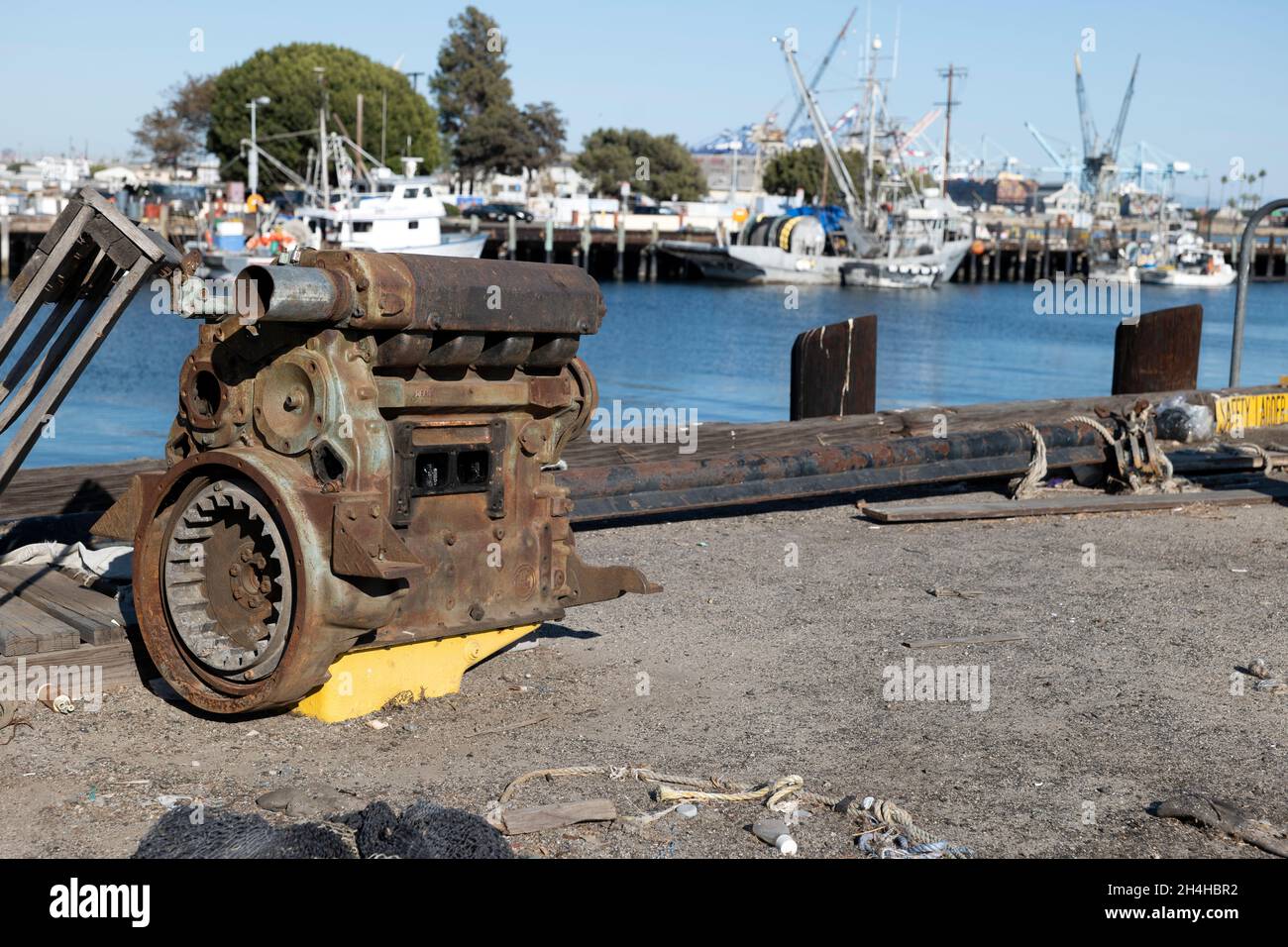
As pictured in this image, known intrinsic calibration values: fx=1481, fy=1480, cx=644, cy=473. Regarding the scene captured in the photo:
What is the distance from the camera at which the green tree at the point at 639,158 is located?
11931 cm

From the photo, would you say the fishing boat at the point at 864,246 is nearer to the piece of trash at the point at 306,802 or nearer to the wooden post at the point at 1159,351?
the wooden post at the point at 1159,351

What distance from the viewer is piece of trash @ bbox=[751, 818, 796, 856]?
4629mm

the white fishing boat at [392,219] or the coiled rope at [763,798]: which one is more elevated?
the white fishing boat at [392,219]

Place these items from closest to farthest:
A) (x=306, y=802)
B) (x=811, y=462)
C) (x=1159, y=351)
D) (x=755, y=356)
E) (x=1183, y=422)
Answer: (x=306, y=802)
(x=811, y=462)
(x=1183, y=422)
(x=1159, y=351)
(x=755, y=356)

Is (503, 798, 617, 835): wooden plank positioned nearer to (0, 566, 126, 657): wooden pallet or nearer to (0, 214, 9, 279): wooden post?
(0, 566, 126, 657): wooden pallet

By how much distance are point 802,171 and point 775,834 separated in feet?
392

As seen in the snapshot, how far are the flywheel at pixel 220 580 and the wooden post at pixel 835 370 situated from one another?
26.5 feet

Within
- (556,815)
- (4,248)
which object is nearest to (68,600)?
(556,815)

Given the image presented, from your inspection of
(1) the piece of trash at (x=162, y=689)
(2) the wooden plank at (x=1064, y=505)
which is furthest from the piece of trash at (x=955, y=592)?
(1) the piece of trash at (x=162, y=689)

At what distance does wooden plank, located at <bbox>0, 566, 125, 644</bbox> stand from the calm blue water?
1698 centimetres

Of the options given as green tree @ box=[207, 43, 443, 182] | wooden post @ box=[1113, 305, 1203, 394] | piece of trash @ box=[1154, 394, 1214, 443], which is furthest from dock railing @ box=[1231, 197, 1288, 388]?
green tree @ box=[207, 43, 443, 182]

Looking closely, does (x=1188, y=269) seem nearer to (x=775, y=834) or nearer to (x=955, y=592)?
(x=955, y=592)

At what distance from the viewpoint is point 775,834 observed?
15.5 ft
